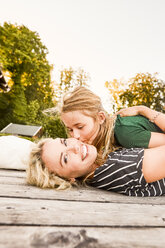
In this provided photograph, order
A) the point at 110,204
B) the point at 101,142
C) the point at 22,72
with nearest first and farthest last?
the point at 110,204, the point at 101,142, the point at 22,72

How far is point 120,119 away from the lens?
2533mm

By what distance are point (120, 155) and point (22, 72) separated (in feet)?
60.8

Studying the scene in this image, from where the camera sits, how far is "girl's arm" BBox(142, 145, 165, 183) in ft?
5.08

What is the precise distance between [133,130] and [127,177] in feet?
2.46

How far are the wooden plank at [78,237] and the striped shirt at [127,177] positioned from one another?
669 mm

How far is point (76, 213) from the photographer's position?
1.10 metres

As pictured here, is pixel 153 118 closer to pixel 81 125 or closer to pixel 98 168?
pixel 81 125

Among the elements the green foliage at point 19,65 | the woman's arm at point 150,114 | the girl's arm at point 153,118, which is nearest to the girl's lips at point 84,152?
the girl's arm at point 153,118

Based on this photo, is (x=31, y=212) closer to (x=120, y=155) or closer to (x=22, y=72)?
(x=120, y=155)

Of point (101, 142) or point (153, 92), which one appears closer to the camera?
point (101, 142)

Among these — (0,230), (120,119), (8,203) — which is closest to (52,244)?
(0,230)

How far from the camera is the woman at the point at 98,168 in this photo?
1571 mm

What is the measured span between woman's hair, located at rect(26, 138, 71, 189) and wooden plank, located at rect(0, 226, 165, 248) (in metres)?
0.92

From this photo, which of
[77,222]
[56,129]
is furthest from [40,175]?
[56,129]
